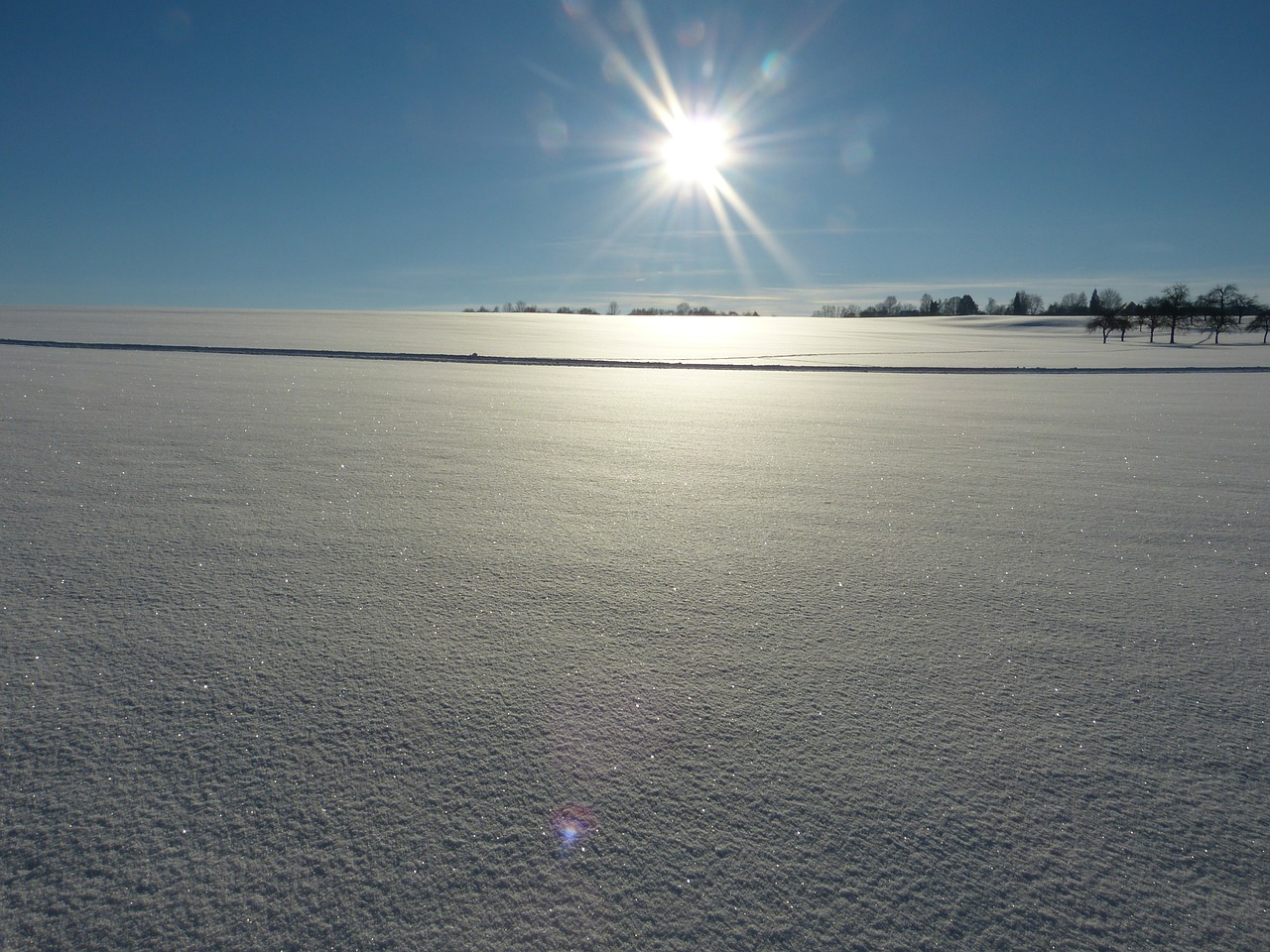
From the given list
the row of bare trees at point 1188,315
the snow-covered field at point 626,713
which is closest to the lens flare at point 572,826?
the snow-covered field at point 626,713

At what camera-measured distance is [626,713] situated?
1703 millimetres

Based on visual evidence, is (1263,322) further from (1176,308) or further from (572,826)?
(572,826)

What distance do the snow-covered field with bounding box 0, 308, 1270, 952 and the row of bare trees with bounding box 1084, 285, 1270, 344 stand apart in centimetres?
4886

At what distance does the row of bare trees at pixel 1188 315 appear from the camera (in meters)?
43.4

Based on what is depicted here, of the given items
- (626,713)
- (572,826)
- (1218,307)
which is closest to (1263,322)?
(1218,307)

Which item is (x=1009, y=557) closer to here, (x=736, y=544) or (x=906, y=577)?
(x=906, y=577)

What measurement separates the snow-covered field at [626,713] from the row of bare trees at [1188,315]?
48.9 meters

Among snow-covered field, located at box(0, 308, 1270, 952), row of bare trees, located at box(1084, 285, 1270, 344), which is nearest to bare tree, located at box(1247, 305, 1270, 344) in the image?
row of bare trees, located at box(1084, 285, 1270, 344)

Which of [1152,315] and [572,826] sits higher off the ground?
[1152,315]

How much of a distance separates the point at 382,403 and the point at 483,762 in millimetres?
7147

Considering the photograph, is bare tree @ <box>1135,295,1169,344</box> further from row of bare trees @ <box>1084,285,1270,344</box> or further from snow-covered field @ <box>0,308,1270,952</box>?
snow-covered field @ <box>0,308,1270,952</box>

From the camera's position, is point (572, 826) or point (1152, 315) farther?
point (1152, 315)

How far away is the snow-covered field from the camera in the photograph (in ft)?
3.86

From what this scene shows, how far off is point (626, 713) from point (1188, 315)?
2262 inches
